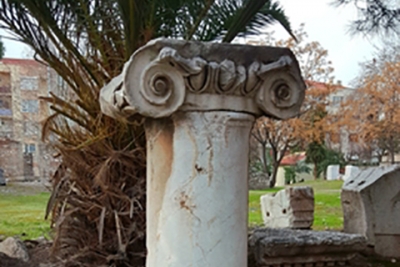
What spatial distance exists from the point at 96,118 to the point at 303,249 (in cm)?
187

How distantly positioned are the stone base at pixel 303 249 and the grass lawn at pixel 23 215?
6.55 ft

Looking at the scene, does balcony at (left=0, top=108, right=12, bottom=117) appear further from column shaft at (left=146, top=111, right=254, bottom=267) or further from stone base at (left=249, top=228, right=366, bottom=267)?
column shaft at (left=146, top=111, right=254, bottom=267)

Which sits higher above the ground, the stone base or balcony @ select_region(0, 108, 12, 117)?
balcony @ select_region(0, 108, 12, 117)

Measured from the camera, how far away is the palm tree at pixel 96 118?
117 inches

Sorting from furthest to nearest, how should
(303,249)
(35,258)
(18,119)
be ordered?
(18,119) → (35,258) → (303,249)

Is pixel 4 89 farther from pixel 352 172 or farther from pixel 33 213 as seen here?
pixel 352 172

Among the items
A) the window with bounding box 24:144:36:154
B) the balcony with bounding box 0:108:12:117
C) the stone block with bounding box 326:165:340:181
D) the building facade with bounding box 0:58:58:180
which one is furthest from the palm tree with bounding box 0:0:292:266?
the stone block with bounding box 326:165:340:181

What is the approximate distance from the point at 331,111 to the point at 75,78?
54.9 ft

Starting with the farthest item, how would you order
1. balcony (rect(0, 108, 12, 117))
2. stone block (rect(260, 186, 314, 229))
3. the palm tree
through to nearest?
balcony (rect(0, 108, 12, 117)) < stone block (rect(260, 186, 314, 229)) < the palm tree

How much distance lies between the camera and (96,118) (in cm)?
310

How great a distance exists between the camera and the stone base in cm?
348

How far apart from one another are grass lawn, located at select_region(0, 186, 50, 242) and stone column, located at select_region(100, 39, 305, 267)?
298 cm

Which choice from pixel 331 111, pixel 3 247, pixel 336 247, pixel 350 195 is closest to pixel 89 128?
pixel 3 247

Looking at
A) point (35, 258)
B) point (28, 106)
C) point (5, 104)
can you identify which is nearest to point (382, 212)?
point (35, 258)
